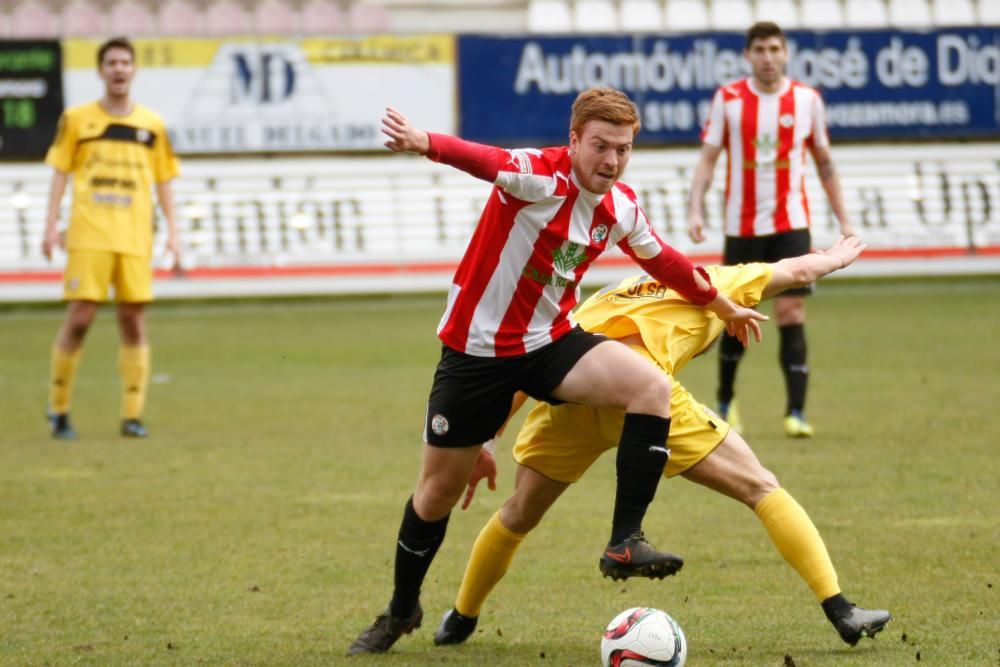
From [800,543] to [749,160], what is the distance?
5.03 metres

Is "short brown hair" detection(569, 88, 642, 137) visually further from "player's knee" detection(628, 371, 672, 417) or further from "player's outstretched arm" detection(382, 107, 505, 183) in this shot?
"player's knee" detection(628, 371, 672, 417)

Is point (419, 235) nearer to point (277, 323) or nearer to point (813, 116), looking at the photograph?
point (277, 323)

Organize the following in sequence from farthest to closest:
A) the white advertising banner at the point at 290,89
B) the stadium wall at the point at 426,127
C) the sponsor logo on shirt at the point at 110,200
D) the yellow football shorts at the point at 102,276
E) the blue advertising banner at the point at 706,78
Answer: the blue advertising banner at the point at 706,78, the white advertising banner at the point at 290,89, the stadium wall at the point at 426,127, the sponsor logo on shirt at the point at 110,200, the yellow football shorts at the point at 102,276

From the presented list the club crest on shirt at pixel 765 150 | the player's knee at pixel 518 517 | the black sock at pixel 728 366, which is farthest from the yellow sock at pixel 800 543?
the club crest on shirt at pixel 765 150

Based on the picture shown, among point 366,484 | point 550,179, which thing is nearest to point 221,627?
point 550,179

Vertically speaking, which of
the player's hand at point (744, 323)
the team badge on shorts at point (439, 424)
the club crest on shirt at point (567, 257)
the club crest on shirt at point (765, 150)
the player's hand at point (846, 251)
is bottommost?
the team badge on shorts at point (439, 424)

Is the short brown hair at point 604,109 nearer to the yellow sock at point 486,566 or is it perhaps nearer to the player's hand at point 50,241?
the yellow sock at point 486,566

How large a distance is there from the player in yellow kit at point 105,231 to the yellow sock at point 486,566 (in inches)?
200

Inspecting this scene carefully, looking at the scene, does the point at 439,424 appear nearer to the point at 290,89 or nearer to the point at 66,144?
the point at 66,144

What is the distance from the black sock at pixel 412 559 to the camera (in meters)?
4.91

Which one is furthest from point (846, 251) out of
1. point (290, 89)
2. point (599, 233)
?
point (290, 89)

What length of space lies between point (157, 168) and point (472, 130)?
39.4ft

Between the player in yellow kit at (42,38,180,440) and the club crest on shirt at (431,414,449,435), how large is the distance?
5317mm

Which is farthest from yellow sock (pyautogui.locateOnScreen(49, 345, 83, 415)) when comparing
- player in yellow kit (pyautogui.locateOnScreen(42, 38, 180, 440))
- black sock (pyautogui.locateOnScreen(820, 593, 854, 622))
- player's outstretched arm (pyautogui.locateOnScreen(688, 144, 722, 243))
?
black sock (pyautogui.locateOnScreen(820, 593, 854, 622))
